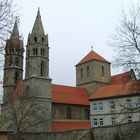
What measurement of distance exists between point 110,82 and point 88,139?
39.6 metres

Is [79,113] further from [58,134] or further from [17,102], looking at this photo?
[58,134]

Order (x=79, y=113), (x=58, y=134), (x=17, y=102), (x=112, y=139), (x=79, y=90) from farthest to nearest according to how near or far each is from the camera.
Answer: (x=79, y=90)
(x=79, y=113)
(x=17, y=102)
(x=58, y=134)
(x=112, y=139)

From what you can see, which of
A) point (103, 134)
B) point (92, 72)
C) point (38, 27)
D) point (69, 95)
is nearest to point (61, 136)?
point (103, 134)

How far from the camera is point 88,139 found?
34.2 meters

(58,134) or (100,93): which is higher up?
(100,93)

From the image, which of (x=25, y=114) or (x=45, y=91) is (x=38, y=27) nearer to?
(x=45, y=91)

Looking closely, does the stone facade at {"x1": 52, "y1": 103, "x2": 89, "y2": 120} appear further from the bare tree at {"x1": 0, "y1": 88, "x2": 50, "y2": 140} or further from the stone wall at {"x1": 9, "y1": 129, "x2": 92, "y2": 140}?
the stone wall at {"x1": 9, "y1": 129, "x2": 92, "y2": 140}

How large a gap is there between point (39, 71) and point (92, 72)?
14.4 metres

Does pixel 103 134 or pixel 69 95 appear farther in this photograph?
pixel 69 95

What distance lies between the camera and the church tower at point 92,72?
71.0m

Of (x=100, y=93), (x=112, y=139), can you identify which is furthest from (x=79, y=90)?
(x=112, y=139)

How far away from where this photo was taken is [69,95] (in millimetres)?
66625

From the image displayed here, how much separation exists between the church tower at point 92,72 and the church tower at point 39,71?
1254cm

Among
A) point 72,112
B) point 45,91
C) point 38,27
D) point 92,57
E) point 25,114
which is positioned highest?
point 38,27
